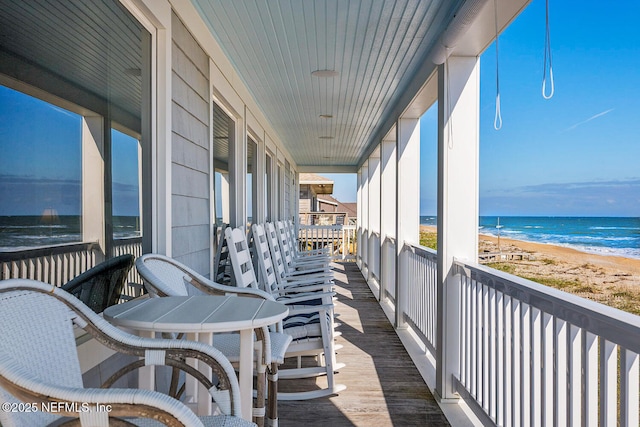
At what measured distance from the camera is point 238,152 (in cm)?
436

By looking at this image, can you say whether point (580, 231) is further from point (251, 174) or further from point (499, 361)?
point (499, 361)

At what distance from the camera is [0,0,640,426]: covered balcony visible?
1.48 m

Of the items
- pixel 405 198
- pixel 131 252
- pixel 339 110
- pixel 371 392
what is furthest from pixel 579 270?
pixel 131 252

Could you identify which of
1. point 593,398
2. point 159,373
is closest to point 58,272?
point 159,373

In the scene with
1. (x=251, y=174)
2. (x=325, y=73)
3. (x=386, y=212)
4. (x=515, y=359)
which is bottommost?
(x=515, y=359)

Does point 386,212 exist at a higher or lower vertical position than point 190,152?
lower

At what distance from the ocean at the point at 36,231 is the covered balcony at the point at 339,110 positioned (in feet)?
0.08

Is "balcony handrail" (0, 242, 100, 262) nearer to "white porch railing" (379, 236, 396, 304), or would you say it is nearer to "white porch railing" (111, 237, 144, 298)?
"white porch railing" (111, 237, 144, 298)

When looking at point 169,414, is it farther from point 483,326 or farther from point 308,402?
point 308,402

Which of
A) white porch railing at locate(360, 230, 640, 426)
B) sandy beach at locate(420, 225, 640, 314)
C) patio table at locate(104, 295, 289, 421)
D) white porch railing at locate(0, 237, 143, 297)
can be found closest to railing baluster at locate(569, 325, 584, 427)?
white porch railing at locate(360, 230, 640, 426)

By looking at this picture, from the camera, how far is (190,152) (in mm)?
2910

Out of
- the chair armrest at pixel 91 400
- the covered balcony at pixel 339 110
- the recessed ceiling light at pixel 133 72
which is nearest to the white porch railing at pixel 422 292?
the covered balcony at pixel 339 110

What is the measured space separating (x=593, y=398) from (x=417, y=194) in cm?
379

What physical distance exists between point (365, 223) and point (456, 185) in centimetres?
706
